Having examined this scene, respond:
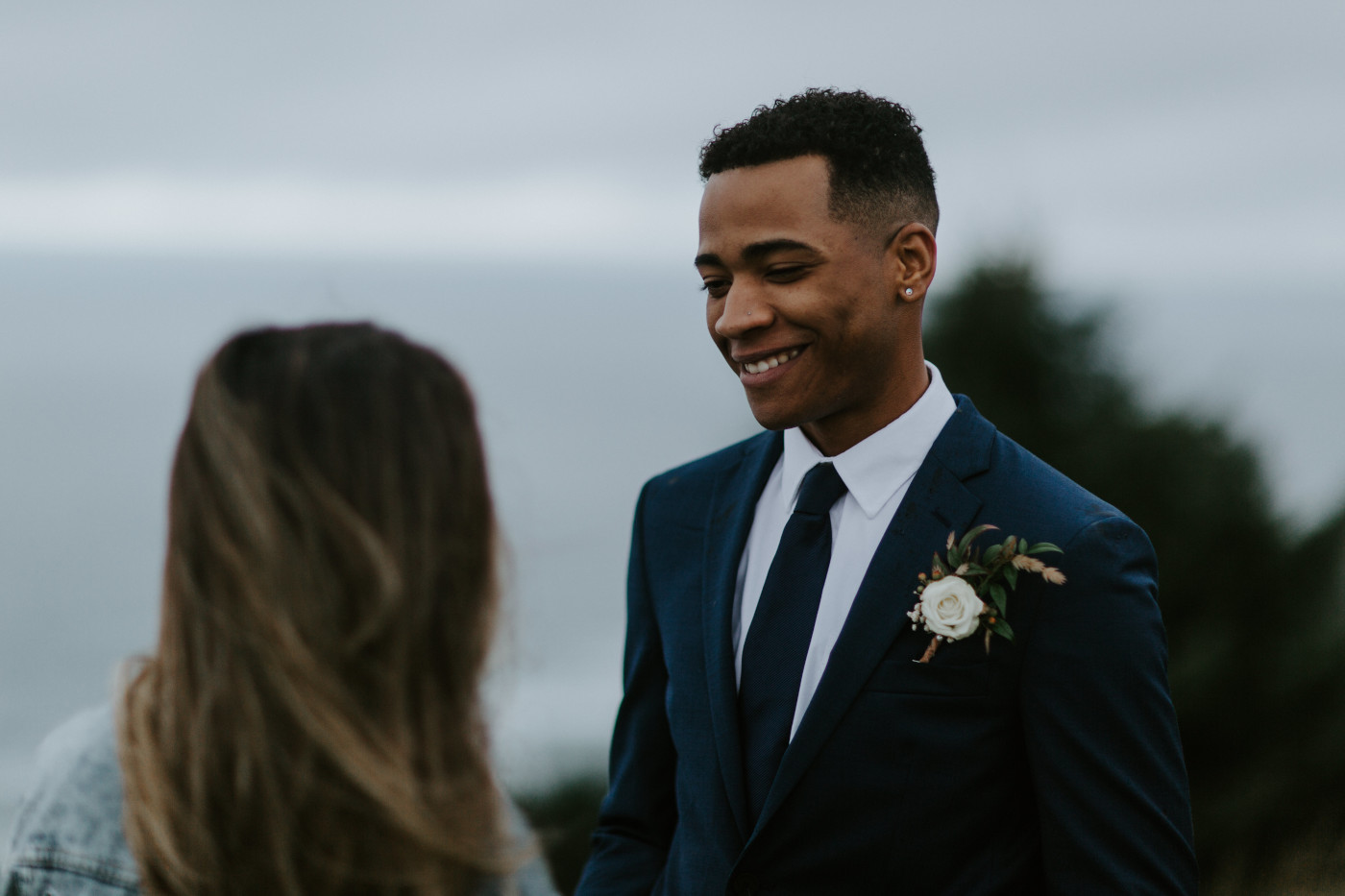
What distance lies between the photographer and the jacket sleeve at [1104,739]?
7.47 ft

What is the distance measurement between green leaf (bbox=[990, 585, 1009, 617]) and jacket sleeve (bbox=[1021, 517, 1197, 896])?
85mm

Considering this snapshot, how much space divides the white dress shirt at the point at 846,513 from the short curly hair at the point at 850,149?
46 centimetres

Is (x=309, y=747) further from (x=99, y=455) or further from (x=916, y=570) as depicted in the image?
(x=99, y=455)

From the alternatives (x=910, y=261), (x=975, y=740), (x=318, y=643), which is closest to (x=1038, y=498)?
(x=975, y=740)

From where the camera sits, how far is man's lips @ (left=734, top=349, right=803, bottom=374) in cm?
266

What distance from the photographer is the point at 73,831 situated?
1585 mm

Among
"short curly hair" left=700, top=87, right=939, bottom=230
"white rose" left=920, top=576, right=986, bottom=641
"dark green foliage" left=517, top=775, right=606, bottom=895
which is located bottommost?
"dark green foliage" left=517, top=775, right=606, bottom=895

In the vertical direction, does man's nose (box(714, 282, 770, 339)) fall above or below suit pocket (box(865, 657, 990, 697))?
above

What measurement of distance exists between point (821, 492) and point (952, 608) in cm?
48

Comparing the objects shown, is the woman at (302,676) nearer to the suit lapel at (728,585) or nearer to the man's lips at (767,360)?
the suit lapel at (728,585)

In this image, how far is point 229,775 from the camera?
1593mm

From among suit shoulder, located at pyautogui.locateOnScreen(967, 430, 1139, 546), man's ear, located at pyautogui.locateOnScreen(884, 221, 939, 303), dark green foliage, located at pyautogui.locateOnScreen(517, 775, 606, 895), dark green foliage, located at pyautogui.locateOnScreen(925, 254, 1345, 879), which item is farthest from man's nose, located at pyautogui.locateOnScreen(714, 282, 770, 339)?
dark green foliage, located at pyautogui.locateOnScreen(517, 775, 606, 895)

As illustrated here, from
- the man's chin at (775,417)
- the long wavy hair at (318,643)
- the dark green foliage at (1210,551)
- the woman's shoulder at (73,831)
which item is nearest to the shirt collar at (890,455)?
the man's chin at (775,417)

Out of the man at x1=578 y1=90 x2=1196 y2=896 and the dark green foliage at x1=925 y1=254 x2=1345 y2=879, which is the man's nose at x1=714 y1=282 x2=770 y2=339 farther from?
the dark green foliage at x1=925 y1=254 x2=1345 y2=879
